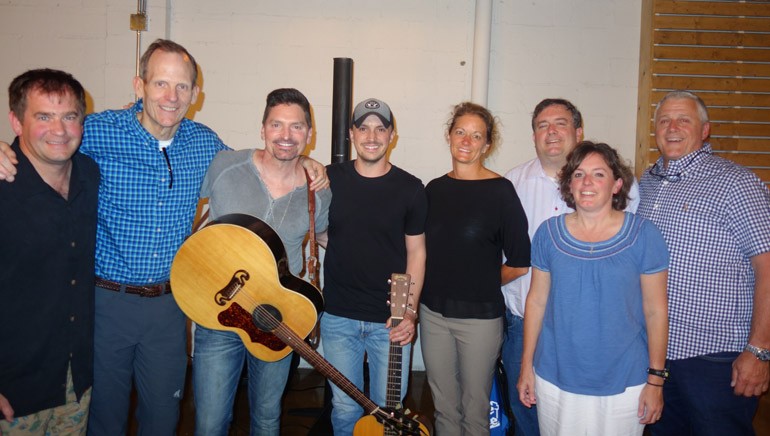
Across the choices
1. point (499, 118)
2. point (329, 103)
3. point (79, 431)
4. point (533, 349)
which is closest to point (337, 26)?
point (329, 103)

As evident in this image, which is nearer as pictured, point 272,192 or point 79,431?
point 79,431

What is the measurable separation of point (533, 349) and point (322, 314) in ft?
3.29

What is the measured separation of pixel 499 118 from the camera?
4137 mm

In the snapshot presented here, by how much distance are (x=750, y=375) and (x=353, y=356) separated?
1740 mm

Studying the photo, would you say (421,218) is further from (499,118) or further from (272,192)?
(499,118)

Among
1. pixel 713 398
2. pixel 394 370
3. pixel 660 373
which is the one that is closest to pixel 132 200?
pixel 394 370

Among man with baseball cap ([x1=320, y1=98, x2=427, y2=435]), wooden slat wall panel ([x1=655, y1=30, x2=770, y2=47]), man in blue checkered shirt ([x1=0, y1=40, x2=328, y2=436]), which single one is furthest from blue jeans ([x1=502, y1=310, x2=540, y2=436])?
wooden slat wall panel ([x1=655, y1=30, x2=770, y2=47])

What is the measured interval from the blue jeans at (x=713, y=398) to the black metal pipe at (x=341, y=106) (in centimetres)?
223

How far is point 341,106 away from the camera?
131 inches

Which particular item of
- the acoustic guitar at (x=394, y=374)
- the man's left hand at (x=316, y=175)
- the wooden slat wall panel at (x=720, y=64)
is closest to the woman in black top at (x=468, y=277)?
the acoustic guitar at (x=394, y=374)

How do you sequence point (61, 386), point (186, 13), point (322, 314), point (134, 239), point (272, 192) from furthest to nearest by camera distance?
point (186, 13), point (322, 314), point (272, 192), point (134, 239), point (61, 386)

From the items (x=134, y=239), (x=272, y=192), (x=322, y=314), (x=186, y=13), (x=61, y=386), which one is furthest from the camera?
(x=186, y=13)

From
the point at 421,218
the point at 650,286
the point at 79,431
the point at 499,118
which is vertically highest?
the point at 499,118

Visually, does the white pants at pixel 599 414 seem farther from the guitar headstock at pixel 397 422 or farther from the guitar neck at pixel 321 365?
the guitar neck at pixel 321 365
